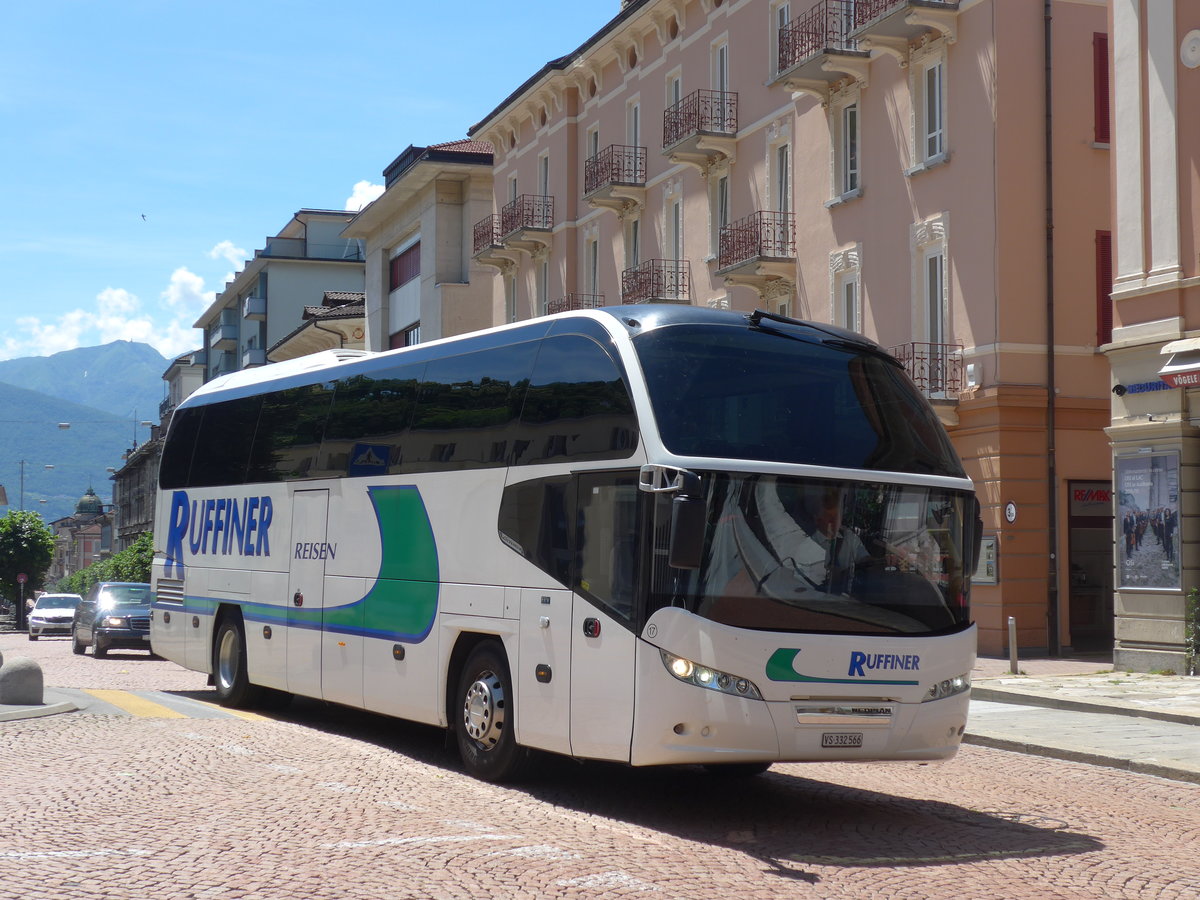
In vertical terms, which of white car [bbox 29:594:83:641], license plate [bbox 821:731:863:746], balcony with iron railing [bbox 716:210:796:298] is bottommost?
white car [bbox 29:594:83:641]

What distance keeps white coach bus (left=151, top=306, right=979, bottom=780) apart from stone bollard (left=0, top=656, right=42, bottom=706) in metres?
3.96

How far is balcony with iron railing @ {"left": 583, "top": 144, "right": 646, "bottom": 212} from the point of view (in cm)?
3881

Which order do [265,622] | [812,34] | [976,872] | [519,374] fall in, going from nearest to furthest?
[976,872]
[519,374]
[265,622]
[812,34]

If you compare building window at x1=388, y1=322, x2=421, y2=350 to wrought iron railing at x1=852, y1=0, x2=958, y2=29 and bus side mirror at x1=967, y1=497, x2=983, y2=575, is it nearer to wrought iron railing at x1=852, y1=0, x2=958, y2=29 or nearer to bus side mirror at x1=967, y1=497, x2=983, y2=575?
wrought iron railing at x1=852, y1=0, x2=958, y2=29

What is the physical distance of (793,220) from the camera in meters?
31.9

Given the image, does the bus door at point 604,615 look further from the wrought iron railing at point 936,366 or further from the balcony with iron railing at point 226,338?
the balcony with iron railing at point 226,338

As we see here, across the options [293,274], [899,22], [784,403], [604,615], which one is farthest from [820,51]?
[293,274]

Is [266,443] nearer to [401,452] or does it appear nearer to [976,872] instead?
[401,452]

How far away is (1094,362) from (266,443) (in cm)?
1609

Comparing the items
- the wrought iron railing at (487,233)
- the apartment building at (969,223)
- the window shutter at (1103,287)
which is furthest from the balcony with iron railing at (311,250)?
the window shutter at (1103,287)

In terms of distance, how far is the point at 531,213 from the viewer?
44.5 m

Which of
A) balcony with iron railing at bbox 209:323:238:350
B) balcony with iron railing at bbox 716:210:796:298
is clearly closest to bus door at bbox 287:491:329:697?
balcony with iron railing at bbox 716:210:796:298

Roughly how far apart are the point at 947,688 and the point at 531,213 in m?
35.8

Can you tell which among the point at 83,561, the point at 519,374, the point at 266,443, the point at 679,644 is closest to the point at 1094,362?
the point at 266,443
